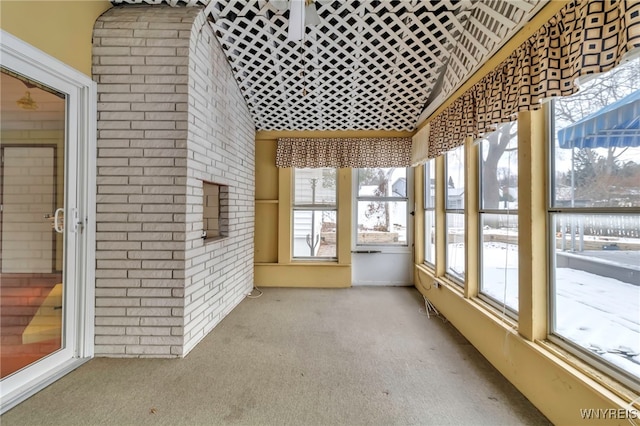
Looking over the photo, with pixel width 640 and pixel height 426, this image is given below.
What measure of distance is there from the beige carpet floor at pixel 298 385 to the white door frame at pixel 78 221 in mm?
184

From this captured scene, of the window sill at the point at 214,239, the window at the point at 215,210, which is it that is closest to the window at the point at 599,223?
the window sill at the point at 214,239

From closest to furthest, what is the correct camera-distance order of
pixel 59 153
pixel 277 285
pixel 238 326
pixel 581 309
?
1. pixel 581 309
2. pixel 59 153
3. pixel 238 326
4. pixel 277 285

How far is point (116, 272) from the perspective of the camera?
6.79 feet

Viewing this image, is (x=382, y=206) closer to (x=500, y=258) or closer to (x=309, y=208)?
(x=309, y=208)

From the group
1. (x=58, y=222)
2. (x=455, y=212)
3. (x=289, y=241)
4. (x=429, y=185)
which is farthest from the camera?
(x=289, y=241)

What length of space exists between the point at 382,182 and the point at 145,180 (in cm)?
313

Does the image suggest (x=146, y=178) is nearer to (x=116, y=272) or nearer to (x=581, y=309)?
(x=116, y=272)

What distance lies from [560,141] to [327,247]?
3.02m

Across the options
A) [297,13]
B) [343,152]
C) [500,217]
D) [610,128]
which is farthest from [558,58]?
[343,152]

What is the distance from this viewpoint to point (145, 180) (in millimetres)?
2094

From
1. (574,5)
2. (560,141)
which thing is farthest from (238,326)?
(574,5)

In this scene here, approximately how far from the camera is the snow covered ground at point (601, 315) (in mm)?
1247

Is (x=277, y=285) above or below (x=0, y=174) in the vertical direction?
below

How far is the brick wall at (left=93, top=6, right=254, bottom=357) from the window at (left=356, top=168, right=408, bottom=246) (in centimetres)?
262
